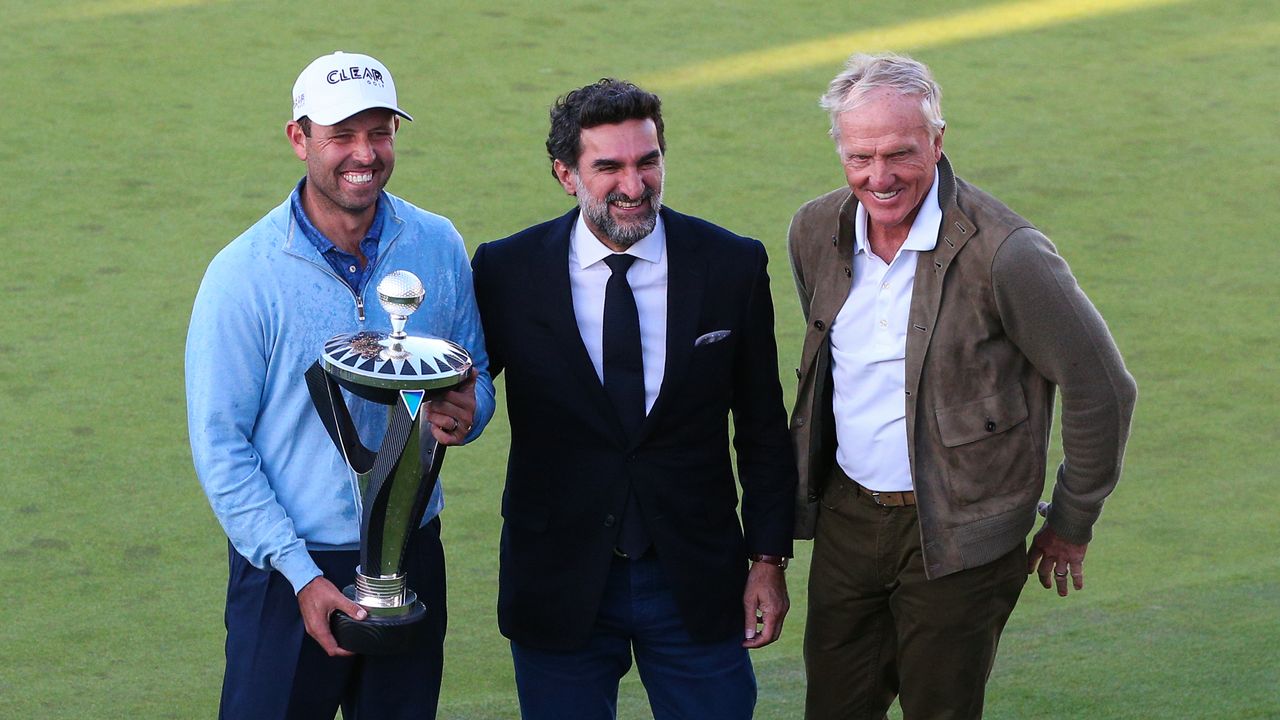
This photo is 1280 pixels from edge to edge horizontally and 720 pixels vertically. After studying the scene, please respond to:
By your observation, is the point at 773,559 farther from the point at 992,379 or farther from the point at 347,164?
the point at 347,164

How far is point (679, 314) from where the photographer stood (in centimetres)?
280

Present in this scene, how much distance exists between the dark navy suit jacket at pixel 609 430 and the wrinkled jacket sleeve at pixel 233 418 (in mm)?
409

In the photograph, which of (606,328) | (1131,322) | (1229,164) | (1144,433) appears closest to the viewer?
(606,328)

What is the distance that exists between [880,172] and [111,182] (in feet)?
14.5

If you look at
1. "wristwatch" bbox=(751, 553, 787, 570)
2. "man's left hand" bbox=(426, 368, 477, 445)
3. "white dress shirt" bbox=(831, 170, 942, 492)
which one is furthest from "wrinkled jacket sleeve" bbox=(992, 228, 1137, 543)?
"man's left hand" bbox=(426, 368, 477, 445)

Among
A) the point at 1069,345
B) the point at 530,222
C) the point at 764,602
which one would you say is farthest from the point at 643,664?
the point at 530,222

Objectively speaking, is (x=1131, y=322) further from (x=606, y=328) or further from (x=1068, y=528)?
(x=606, y=328)

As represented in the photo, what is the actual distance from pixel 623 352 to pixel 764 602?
19.9 inches

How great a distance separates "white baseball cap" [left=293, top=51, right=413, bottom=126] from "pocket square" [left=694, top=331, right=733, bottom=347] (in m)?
0.61

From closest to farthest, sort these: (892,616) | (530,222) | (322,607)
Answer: (322,607)
(892,616)
(530,222)

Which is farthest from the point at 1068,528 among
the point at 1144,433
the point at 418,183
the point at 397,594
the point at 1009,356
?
the point at 418,183

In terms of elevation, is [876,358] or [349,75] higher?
[349,75]

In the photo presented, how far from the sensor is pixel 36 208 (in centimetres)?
625

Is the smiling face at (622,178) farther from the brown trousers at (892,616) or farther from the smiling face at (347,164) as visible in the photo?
the brown trousers at (892,616)
